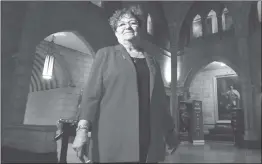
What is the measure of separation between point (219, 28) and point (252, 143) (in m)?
A: 0.66

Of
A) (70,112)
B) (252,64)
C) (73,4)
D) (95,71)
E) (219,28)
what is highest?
(73,4)

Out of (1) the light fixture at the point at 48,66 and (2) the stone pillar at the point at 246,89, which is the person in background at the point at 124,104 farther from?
(1) the light fixture at the point at 48,66

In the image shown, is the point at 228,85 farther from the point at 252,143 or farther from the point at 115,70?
the point at 115,70

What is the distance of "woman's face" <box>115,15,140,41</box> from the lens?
631 mm

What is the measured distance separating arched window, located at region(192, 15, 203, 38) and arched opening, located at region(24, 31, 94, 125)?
69cm

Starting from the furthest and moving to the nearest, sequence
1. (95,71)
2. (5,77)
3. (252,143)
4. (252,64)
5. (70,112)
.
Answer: (70,112)
(5,77)
(252,64)
(252,143)
(95,71)

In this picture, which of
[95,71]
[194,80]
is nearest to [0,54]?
[95,71]

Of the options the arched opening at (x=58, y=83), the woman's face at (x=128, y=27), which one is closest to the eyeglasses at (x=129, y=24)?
the woman's face at (x=128, y=27)

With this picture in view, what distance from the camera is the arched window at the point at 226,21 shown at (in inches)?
50.6

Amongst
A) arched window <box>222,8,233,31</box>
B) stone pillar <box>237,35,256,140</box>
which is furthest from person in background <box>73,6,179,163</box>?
arched window <box>222,8,233,31</box>

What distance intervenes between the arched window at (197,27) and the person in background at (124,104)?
0.78 m

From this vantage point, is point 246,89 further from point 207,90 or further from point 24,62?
point 24,62

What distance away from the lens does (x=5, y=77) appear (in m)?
1.26

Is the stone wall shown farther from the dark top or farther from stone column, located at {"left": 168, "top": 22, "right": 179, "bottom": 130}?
the dark top
